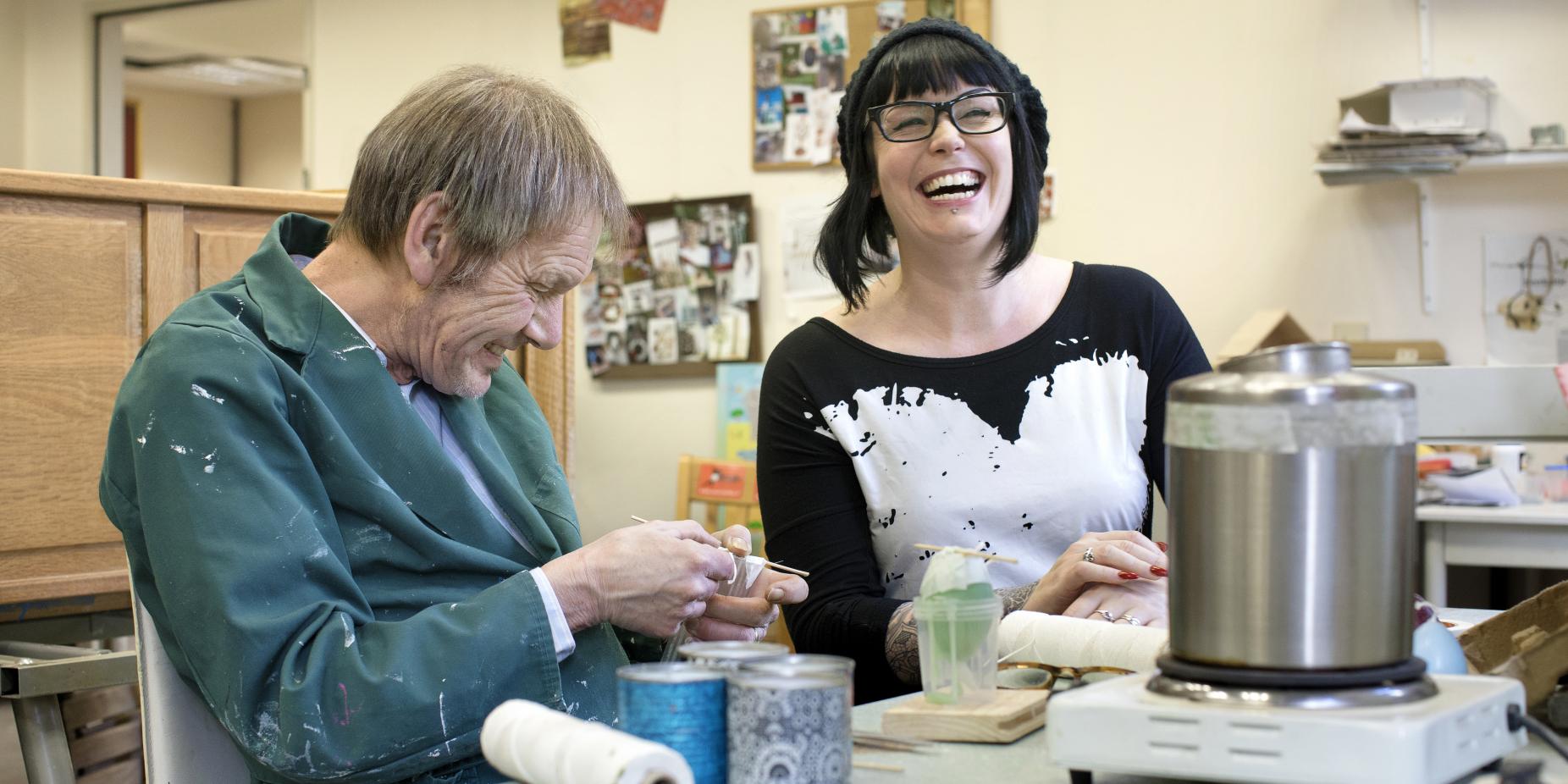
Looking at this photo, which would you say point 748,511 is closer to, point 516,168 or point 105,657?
point 105,657

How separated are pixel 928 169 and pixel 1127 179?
232 cm

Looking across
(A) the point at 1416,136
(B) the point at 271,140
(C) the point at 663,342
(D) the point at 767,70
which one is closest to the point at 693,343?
(C) the point at 663,342

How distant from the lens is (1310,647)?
0.85 meters

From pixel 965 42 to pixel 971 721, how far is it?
→ 103cm

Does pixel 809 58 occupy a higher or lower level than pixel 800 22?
lower

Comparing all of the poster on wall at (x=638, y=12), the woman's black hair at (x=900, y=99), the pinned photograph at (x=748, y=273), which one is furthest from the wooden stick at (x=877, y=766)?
the poster on wall at (x=638, y=12)

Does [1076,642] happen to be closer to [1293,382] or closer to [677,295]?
[1293,382]

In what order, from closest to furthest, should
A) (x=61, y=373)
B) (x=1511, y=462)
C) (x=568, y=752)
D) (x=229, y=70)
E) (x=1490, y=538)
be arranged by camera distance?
(x=568, y=752) → (x=61, y=373) → (x=1490, y=538) → (x=1511, y=462) → (x=229, y=70)

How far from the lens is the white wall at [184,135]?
8930mm

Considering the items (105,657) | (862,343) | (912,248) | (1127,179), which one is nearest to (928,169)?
(912,248)

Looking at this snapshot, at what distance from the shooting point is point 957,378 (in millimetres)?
1795

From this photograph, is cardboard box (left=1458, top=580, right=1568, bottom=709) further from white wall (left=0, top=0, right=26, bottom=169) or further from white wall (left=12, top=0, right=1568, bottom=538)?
white wall (left=0, top=0, right=26, bottom=169)

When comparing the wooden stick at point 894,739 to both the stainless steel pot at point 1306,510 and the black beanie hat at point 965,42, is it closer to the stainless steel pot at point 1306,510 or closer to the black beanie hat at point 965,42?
the stainless steel pot at point 1306,510

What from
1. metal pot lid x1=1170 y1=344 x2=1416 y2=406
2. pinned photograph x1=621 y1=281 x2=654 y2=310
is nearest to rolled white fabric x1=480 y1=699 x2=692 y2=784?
metal pot lid x1=1170 y1=344 x2=1416 y2=406
